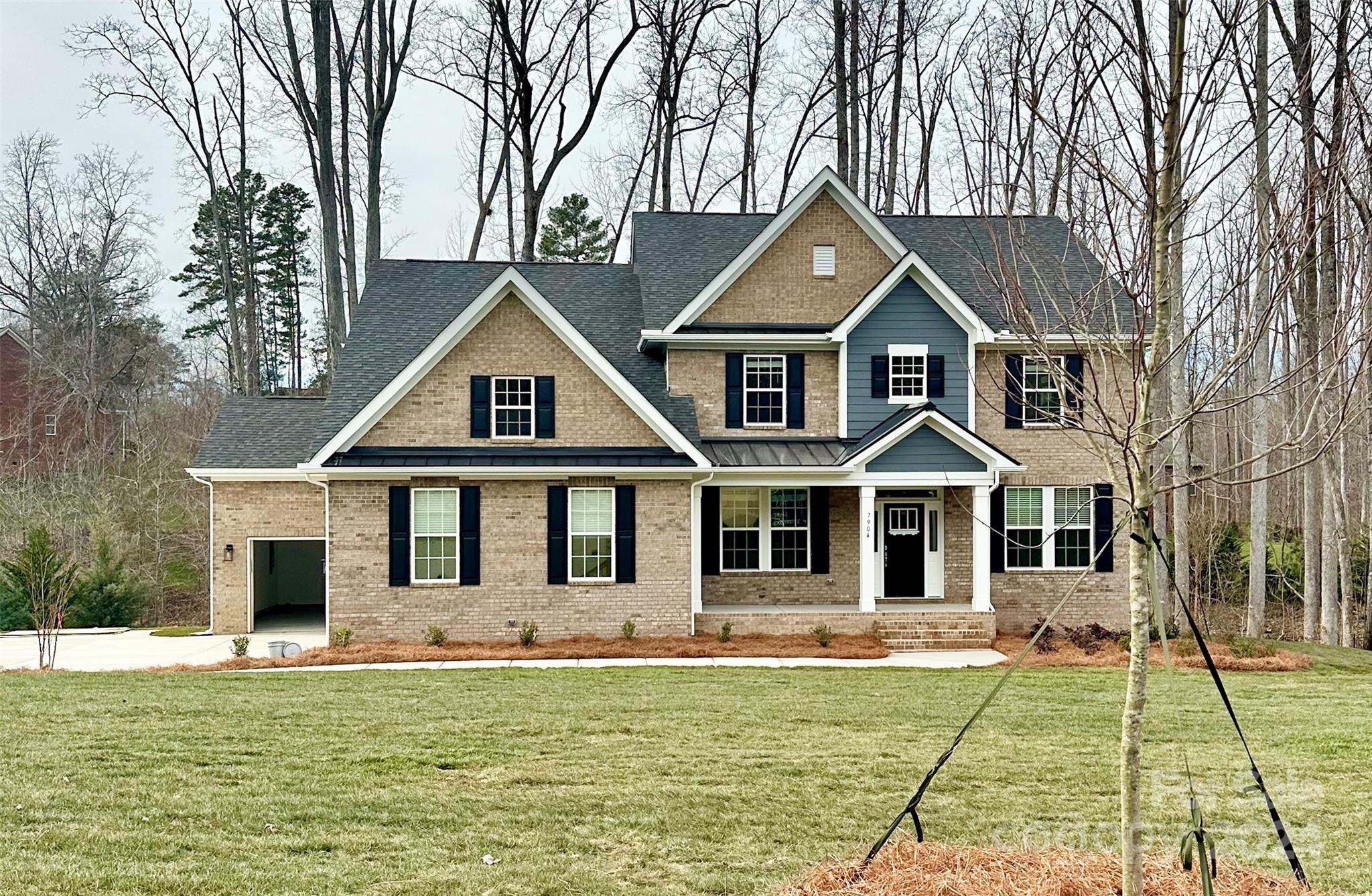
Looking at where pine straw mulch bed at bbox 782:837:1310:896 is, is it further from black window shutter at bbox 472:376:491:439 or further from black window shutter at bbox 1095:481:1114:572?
black window shutter at bbox 1095:481:1114:572

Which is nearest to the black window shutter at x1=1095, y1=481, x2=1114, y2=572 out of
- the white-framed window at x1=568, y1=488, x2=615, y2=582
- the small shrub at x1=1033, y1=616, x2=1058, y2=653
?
the small shrub at x1=1033, y1=616, x2=1058, y2=653

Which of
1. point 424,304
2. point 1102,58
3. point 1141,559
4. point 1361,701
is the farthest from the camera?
point 424,304

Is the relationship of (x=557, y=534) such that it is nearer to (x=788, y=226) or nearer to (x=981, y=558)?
(x=981, y=558)

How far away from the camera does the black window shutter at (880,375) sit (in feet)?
62.6

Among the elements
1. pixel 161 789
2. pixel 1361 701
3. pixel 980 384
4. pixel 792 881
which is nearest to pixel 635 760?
pixel 792 881

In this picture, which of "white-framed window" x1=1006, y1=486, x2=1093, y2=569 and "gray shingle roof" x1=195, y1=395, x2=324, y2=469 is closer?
"gray shingle roof" x1=195, y1=395, x2=324, y2=469

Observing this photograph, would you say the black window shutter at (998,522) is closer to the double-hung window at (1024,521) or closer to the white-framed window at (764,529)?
the double-hung window at (1024,521)

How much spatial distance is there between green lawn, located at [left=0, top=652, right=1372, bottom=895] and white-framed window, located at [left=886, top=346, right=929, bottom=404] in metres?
7.49

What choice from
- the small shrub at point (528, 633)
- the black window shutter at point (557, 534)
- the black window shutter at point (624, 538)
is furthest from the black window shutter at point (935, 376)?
the small shrub at point (528, 633)

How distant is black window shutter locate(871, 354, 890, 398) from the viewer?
62.6 feet

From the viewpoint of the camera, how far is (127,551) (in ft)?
84.7

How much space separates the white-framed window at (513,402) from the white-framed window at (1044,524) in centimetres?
923

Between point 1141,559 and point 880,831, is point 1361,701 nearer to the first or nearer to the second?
point 880,831

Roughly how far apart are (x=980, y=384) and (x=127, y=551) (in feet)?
70.3
